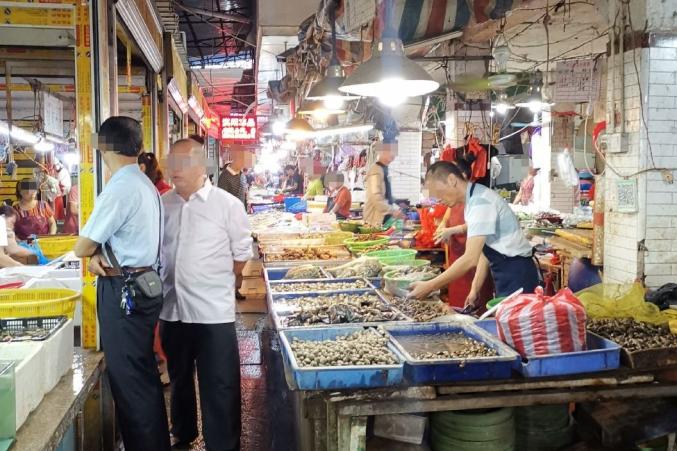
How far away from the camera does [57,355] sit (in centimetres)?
371

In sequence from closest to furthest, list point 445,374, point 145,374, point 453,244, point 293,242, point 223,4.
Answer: point 445,374
point 145,374
point 453,244
point 293,242
point 223,4

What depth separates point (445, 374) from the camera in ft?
10.5

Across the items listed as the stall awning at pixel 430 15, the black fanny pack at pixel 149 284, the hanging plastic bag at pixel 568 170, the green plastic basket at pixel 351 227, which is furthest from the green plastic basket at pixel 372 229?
the black fanny pack at pixel 149 284

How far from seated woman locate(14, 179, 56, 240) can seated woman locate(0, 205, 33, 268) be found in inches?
12.2

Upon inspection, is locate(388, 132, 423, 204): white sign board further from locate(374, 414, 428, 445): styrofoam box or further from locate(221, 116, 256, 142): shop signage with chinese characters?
locate(374, 414, 428, 445): styrofoam box

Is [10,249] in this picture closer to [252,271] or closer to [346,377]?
[252,271]

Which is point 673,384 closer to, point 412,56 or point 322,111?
point 412,56

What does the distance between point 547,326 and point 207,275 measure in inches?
93.5

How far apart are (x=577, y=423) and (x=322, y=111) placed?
6910 millimetres

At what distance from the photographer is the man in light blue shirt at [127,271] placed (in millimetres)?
3820

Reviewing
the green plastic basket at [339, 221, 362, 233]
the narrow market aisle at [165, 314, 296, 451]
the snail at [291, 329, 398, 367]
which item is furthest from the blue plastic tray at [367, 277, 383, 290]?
the green plastic basket at [339, 221, 362, 233]

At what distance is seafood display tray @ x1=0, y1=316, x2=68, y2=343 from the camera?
11.9 ft

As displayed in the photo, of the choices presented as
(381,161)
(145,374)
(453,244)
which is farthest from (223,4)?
(145,374)

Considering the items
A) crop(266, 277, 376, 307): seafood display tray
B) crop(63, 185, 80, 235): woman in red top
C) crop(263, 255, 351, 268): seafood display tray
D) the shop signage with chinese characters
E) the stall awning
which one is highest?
the shop signage with chinese characters
